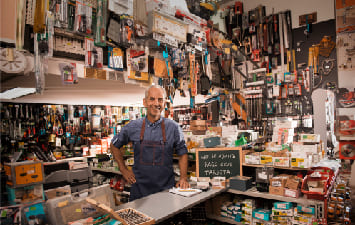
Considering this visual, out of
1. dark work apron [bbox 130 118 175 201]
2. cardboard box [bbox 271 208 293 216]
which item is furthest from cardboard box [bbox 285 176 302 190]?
dark work apron [bbox 130 118 175 201]

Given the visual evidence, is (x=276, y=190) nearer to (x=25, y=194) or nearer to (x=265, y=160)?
(x=265, y=160)

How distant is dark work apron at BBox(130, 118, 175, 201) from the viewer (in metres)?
2.96

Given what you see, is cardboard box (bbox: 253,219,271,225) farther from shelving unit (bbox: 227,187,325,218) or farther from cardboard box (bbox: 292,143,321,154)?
cardboard box (bbox: 292,143,321,154)

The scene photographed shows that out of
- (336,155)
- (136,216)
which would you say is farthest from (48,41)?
(336,155)

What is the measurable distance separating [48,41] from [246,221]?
3318mm

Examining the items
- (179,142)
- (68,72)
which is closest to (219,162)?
(179,142)

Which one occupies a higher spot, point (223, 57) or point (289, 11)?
point (289, 11)

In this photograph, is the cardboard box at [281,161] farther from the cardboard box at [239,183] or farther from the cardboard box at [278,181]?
the cardboard box at [239,183]

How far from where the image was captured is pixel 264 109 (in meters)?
5.94

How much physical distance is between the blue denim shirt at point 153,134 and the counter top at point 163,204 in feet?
2.06

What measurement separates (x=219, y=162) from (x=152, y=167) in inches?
39.9

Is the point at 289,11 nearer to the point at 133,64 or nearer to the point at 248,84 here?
the point at 248,84

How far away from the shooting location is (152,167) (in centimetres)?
297

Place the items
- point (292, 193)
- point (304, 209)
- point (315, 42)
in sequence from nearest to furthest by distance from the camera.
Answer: point (304, 209), point (292, 193), point (315, 42)
